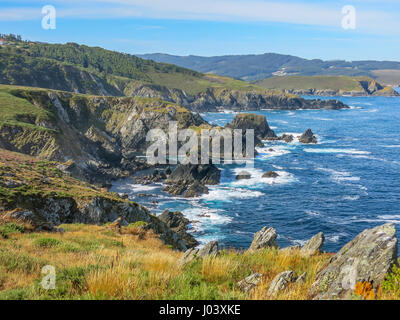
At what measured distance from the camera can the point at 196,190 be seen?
2544 inches

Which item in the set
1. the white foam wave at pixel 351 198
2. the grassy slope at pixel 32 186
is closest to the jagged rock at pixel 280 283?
the grassy slope at pixel 32 186

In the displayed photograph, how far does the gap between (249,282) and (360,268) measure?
9.09ft

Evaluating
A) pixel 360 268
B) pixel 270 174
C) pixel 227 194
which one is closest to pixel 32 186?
pixel 360 268

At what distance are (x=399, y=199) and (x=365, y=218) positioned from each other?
12760 millimetres

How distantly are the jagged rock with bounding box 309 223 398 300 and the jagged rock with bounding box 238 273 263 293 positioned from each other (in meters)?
1.42

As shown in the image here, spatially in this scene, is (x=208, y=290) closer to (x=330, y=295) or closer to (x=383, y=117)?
(x=330, y=295)

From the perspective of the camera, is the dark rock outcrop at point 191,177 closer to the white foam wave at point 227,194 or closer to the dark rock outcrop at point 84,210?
the white foam wave at point 227,194

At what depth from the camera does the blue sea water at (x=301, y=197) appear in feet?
155

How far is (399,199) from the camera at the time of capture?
58.2 meters

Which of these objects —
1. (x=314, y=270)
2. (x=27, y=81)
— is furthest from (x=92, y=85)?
(x=314, y=270)

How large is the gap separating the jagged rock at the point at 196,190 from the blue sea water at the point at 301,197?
1.55 metres

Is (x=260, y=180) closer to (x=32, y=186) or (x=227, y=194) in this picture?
(x=227, y=194)

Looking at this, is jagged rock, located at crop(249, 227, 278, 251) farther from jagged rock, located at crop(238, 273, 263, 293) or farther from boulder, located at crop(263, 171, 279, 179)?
boulder, located at crop(263, 171, 279, 179)

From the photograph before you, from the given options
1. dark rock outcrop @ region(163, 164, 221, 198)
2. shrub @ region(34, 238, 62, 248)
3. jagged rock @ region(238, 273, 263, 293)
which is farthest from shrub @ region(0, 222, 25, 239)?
dark rock outcrop @ region(163, 164, 221, 198)
